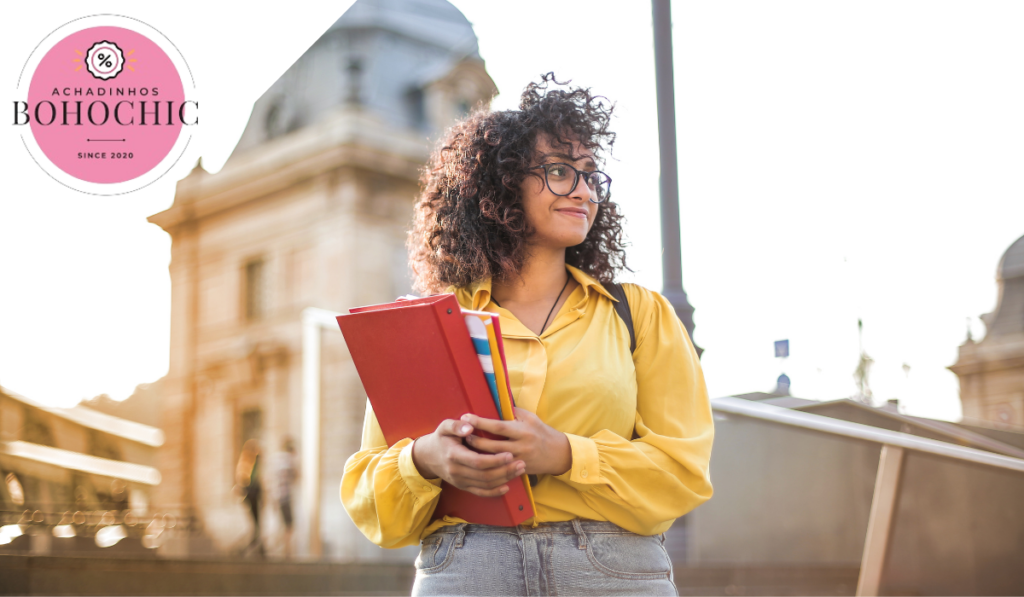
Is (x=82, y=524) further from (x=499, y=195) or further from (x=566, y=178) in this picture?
(x=566, y=178)

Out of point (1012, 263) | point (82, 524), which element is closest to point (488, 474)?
point (1012, 263)

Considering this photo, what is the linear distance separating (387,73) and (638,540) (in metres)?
19.4

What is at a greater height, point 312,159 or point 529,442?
point 312,159

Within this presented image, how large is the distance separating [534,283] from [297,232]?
17.8 m

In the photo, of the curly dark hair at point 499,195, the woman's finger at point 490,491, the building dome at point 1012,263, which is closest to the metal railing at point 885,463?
the curly dark hair at point 499,195

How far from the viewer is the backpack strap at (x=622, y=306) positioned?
197 cm

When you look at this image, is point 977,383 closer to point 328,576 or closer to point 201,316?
point 328,576

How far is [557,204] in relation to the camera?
2.04 m

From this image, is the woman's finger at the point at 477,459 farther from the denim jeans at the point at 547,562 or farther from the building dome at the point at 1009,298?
the building dome at the point at 1009,298

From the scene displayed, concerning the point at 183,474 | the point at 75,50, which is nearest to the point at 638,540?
the point at 75,50

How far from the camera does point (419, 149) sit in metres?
19.3

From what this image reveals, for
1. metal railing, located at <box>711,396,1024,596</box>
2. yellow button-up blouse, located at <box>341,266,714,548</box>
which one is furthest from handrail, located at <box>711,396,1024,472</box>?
yellow button-up blouse, located at <box>341,266,714,548</box>

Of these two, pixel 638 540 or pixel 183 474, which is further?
pixel 183 474

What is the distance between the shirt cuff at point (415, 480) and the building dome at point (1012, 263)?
18.0 ft
